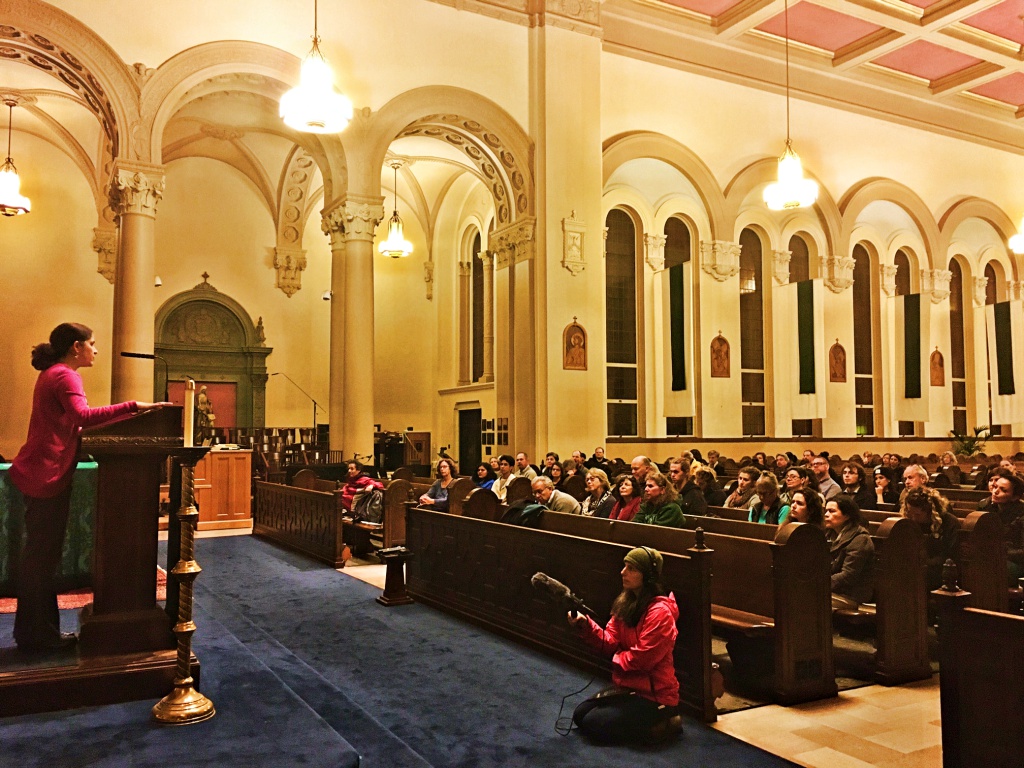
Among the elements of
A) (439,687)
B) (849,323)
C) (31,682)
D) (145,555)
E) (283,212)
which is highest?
(283,212)

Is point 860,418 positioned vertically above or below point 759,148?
below

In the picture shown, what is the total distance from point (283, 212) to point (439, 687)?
51.5ft

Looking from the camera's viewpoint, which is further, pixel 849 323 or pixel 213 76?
pixel 849 323

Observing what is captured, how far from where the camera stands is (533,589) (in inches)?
226

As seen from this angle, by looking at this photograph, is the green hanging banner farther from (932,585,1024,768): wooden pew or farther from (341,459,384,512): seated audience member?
(932,585,1024,768): wooden pew

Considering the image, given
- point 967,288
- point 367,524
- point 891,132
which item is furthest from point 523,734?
point 967,288

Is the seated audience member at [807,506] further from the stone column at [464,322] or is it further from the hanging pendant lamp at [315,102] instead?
the stone column at [464,322]

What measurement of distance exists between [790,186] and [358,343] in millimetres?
7018

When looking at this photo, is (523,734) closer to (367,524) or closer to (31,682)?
(31,682)

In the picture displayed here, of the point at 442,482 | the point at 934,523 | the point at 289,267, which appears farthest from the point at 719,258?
the point at 934,523

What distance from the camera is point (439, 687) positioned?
15.7ft

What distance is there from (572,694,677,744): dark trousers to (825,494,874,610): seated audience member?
1.75m

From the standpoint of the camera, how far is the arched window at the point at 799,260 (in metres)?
19.3

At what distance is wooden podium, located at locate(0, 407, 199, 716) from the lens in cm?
390
